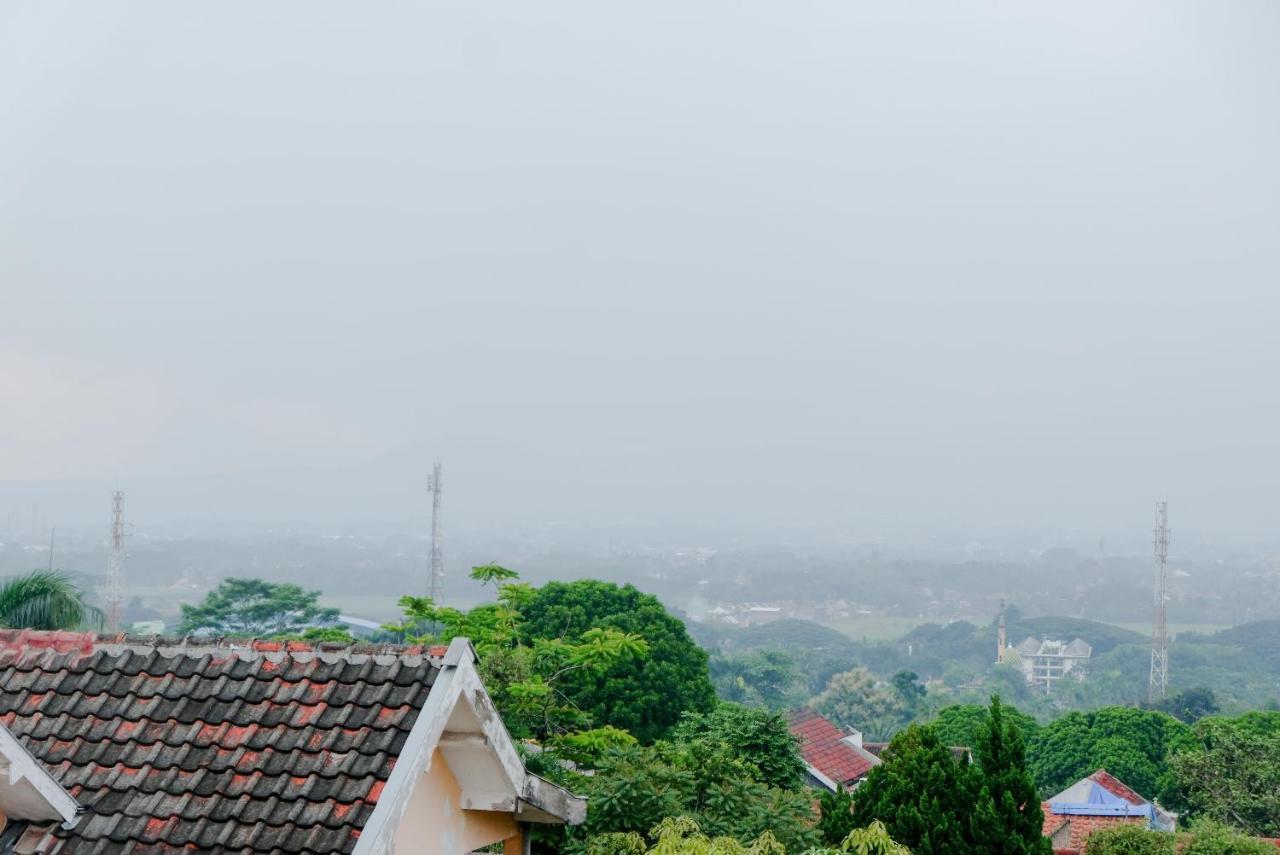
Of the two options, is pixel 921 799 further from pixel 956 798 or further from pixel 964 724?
pixel 964 724

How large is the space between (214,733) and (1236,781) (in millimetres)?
39539

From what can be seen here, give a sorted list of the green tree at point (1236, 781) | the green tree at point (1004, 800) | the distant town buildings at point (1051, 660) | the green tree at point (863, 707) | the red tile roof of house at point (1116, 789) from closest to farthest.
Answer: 1. the green tree at point (1004, 800)
2. the green tree at point (1236, 781)
3. the red tile roof of house at point (1116, 789)
4. the green tree at point (863, 707)
5. the distant town buildings at point (1051, 660)

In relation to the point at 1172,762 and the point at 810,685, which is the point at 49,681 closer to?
the point at 1172,762

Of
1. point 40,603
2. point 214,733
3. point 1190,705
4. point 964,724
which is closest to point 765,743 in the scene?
point 40,603

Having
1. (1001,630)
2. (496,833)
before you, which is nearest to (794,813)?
(496,833)

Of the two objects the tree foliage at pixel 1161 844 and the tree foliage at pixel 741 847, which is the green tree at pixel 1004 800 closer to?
the tree foliage at pixel 1161 844

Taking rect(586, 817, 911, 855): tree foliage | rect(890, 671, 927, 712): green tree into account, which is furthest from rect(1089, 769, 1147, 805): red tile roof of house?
rect(890, 671, 927, 712): green tree

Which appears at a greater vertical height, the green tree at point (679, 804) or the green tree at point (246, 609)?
the green tree at point (679, 804)

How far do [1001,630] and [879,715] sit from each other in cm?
8280

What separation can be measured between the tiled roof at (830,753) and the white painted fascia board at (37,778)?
37271 mm

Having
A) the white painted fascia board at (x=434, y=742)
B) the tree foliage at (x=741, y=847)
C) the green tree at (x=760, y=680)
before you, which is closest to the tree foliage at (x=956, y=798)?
the tree foliage at (x=741, y=847)

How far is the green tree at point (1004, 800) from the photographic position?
17.8 m

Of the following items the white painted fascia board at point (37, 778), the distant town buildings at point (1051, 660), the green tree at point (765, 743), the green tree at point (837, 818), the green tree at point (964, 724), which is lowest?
the distant town buildings at point (1051, 660)

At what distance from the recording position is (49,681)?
7.02m
